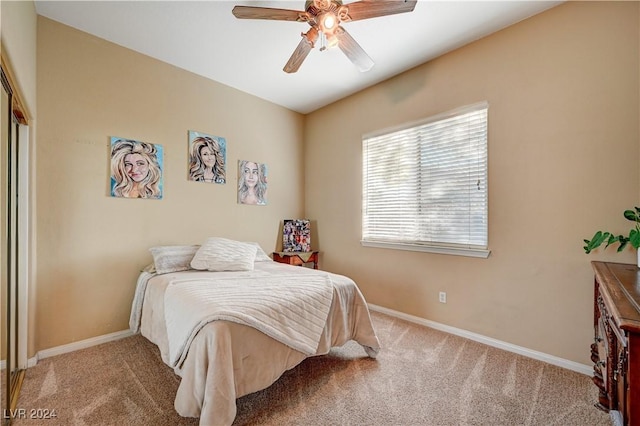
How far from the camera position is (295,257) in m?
3.76

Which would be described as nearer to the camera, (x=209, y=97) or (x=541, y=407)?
(x=541, y=407)

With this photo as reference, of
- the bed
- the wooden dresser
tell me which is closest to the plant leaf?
the wooden dresser

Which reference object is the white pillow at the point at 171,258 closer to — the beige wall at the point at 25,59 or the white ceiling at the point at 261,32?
the beige wall at the point at 25,59

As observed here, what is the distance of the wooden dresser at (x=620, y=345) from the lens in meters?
0.92

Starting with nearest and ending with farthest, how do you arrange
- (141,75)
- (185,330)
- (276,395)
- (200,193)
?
(185,330) < (276,395) < (141,75) < (200,193)

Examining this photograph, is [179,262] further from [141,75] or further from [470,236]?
[470,236]

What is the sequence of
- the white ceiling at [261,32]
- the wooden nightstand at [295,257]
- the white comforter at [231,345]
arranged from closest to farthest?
the white comforter at [231,345]
the white ceiling at [261,32]
the wooden nightstand at [295,257]

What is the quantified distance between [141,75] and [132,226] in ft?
5.06

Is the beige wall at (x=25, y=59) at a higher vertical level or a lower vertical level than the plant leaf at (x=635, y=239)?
higher

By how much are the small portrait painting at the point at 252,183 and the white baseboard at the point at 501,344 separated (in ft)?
7.16

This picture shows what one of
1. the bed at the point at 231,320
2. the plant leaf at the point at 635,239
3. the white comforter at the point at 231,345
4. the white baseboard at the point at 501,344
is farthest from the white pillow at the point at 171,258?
the plant leaf at the point at 635,239

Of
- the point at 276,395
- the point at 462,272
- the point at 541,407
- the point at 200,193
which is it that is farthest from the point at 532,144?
the point at 200,193

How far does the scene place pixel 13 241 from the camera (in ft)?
6.14

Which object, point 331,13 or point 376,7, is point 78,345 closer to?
point 331,13
